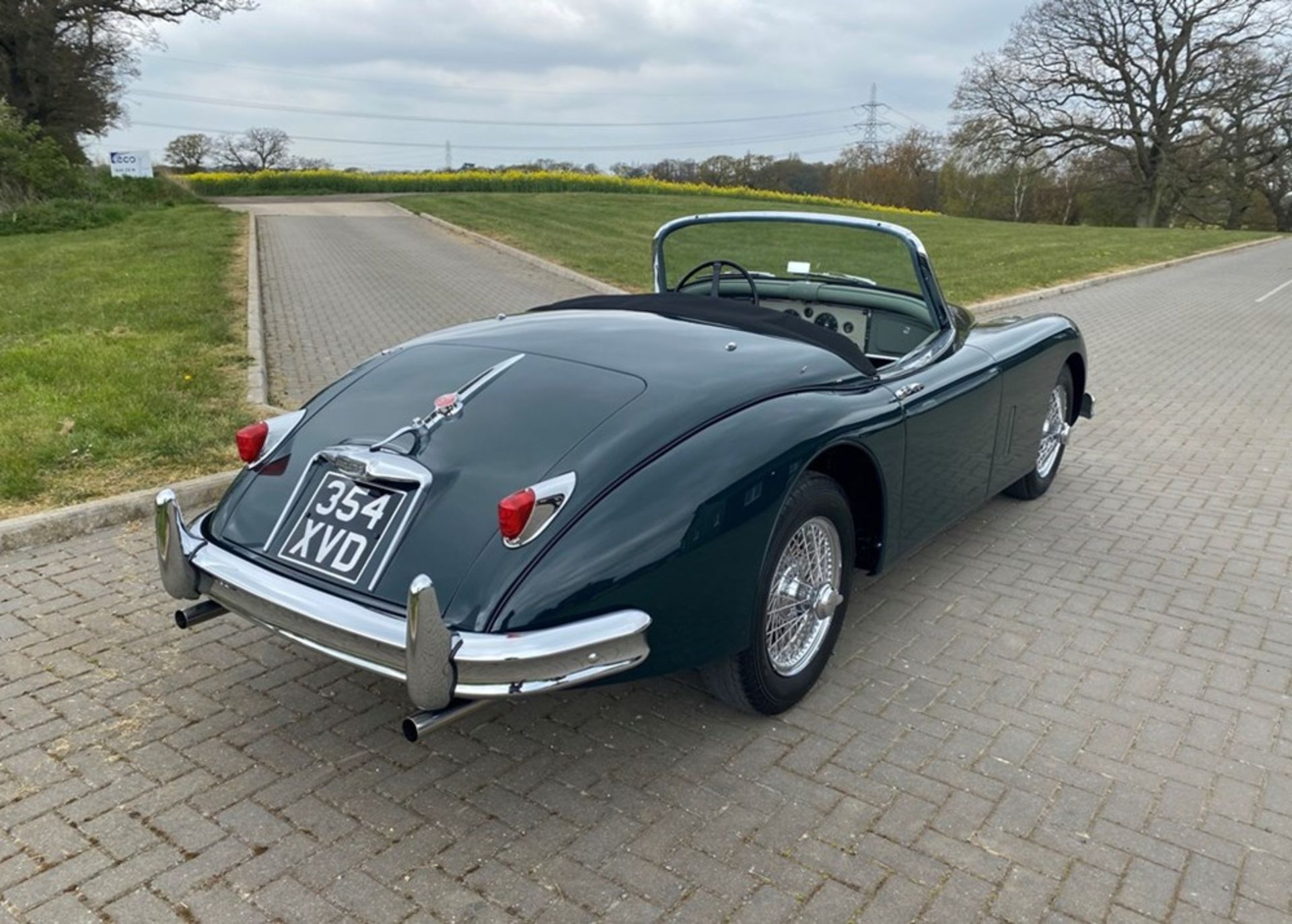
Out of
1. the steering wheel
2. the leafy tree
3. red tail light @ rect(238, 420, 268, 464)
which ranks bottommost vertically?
red tail light @ rect(238, 420, 268, 464)

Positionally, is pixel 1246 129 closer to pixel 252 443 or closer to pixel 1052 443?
pixel 1052 443

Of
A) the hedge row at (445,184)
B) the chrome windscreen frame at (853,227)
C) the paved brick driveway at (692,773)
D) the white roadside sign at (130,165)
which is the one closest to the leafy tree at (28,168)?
the white roadside sign at (130,165)

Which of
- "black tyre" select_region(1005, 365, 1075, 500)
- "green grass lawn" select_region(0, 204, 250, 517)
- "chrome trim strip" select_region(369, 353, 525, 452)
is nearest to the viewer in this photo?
"chrome trim strip" select_region(369, 353, 525, 452)

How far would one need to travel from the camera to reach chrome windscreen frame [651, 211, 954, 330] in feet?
13.0

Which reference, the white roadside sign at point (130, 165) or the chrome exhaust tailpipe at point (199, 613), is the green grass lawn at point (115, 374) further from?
the white roadside sign at point (130, 165)

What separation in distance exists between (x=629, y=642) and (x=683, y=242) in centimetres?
263

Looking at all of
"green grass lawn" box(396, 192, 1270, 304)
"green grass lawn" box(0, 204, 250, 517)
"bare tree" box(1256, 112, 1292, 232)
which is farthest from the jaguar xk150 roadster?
"bare tree" box(1256, 112, 1292, 232)

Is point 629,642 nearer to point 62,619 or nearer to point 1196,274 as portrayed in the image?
point 62,619

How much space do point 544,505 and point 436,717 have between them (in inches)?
22.6

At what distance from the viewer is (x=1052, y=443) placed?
16.8ft

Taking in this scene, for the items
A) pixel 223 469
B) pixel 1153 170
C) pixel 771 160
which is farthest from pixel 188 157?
pixel 223 469

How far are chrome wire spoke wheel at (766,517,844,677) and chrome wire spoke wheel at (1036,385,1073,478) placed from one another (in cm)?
235

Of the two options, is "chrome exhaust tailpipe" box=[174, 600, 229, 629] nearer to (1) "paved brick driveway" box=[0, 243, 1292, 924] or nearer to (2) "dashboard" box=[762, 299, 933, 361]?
(1) "paved brick driveway" box=[0, 243, 1292, 924]

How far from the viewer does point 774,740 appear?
284 cm
